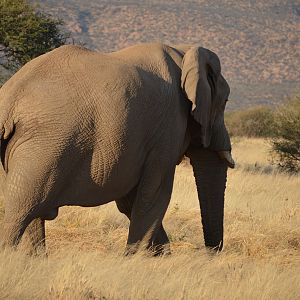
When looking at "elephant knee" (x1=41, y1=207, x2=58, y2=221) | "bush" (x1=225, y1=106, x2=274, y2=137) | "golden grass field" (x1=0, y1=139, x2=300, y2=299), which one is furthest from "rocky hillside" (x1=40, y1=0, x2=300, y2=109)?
"elephant knee" (x1=41, y1=207, x2=58, y2=221)

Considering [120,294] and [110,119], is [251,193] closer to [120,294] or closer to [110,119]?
[110,119]

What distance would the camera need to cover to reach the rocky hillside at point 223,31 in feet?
338

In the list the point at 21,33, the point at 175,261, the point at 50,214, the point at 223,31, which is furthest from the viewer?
the point at 223,31

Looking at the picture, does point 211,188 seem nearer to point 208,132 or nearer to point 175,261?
point 208,132

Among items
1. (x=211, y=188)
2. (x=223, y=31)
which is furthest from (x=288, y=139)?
(x=223, y=31)

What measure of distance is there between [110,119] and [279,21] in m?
118

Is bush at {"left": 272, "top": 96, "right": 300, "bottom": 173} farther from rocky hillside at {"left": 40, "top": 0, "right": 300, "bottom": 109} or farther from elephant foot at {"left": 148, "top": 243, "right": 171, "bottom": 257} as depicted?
rocky hillside at {"left": 40, "top": 0, "right": 300, "bottom": 109}

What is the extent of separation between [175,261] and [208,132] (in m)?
1.47

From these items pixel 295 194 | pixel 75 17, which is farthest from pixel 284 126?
pixel 75 17

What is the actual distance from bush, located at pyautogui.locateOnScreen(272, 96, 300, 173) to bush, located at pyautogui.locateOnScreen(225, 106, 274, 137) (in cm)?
2034

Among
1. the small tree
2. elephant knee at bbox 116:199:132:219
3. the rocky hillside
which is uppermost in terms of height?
elephant knee at bbox 116:199:132:219

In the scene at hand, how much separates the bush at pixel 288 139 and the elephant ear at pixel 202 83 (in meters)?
17.8

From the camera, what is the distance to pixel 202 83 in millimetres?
8305

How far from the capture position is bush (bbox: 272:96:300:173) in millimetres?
27172
